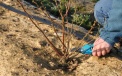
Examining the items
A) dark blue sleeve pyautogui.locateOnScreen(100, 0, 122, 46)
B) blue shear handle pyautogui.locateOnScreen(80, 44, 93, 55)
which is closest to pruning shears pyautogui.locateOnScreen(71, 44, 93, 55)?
blue shear handle pyautogui.locateOnScreen(80, 44, 93, 55)

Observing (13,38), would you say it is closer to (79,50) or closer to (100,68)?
(79,50)

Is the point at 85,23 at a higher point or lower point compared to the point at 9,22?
lower

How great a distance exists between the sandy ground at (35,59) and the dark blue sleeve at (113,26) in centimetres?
23

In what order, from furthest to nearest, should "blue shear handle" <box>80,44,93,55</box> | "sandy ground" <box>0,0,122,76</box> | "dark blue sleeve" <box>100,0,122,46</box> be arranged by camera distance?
"blue shear handle" <box>80,44,93,55</box> → "dark blue sleeve" <box>100,0,122,46</box> → "sandy ground" <box>0,0,122,76</box>

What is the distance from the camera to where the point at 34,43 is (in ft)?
12.1

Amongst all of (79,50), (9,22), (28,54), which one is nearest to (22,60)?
(28,54)

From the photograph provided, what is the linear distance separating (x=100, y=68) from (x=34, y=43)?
0.83 meters

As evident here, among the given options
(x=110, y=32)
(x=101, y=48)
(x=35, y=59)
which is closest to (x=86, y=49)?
(x=101, y=48)

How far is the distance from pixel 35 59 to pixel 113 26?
0.88 metres

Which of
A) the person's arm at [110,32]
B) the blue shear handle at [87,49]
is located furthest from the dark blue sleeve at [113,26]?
the blue shear handle at [87,49]

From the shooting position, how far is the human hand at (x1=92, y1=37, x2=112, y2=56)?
11.2 ft

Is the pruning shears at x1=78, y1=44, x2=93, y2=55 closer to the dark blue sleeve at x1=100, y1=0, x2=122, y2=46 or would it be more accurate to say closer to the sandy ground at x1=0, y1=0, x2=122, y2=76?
the sandy ground at x1=0, y1=0, x2=122, y2=76

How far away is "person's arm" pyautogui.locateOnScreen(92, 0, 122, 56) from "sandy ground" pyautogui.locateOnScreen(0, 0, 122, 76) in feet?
0.37

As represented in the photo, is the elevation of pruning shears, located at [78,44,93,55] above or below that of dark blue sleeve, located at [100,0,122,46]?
below
